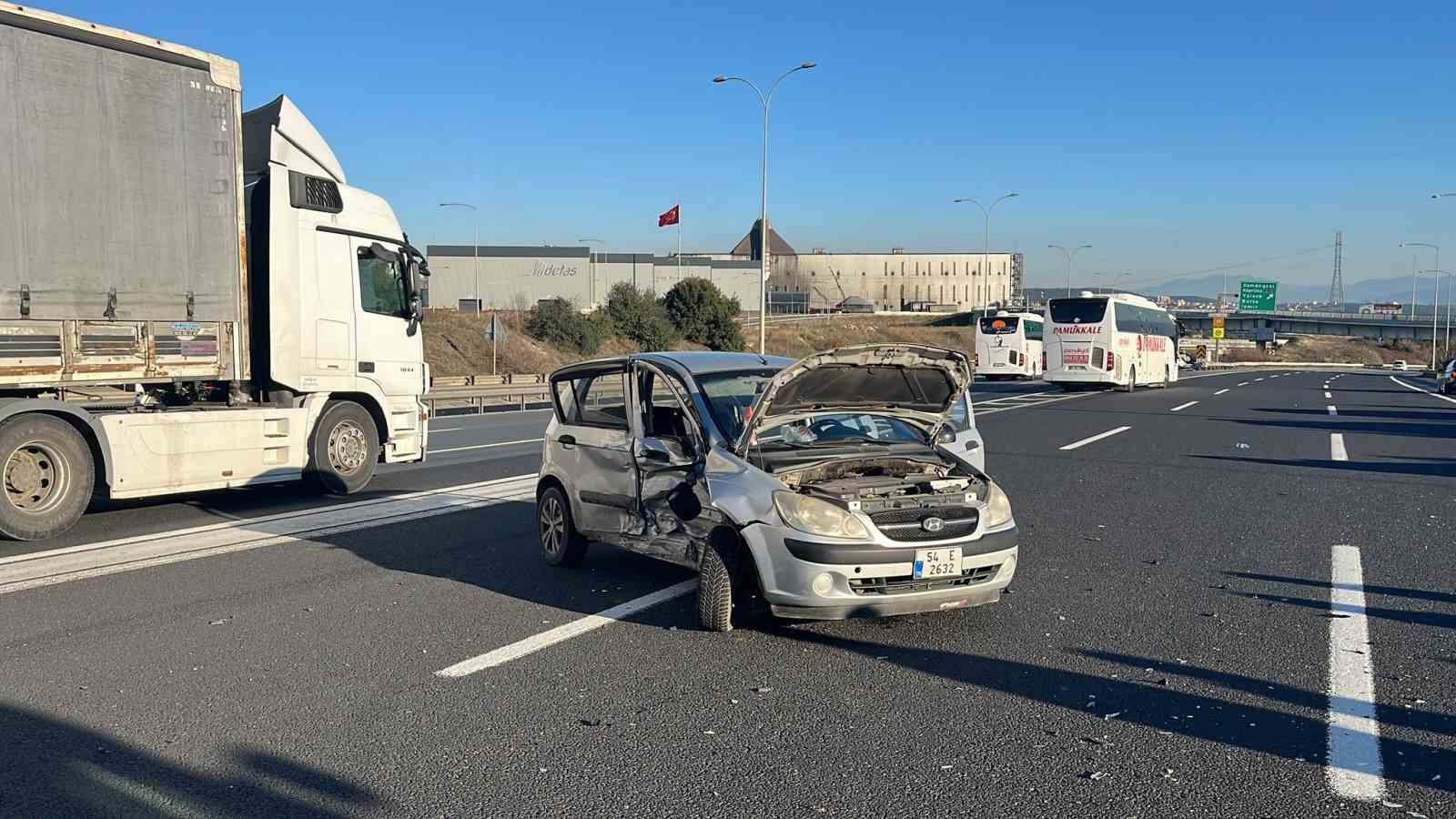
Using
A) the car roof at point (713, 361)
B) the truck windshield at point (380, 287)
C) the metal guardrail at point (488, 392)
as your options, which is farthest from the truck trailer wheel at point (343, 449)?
the metal guardrail at point (488, 392)

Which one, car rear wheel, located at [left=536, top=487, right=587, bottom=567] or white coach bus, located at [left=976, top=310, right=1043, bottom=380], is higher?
white coach bus, located at [left=976, top=310, right=1043, bottom=380]

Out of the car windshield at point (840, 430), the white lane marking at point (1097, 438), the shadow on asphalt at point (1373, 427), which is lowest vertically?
the shadow on asphalt at point (1373, 427)

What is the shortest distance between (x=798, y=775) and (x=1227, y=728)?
1.97m

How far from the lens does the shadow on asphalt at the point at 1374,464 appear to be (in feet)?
47.2

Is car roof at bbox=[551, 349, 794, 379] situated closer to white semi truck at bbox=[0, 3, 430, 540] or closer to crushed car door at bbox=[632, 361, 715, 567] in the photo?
crushed car door at bbox=[632, 361, 715, 567]

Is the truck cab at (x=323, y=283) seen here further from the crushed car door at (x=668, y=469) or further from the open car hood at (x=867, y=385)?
the open car hood at (x=867, y=385)

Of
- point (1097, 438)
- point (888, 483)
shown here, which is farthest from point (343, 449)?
point (1097, 438)

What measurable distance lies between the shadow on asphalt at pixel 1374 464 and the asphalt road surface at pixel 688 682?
457 cm

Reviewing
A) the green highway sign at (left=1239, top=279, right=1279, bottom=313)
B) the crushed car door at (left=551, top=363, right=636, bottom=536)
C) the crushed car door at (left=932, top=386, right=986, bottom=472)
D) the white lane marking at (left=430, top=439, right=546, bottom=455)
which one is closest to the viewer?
the crushed car door at (left=551, top=363, right=636, bottom=536)

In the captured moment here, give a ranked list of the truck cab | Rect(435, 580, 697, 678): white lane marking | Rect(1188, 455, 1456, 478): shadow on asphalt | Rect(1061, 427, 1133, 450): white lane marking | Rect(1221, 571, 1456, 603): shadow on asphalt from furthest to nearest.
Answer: Rect(1061, 427, 1133, 450): white lane marking → Rect(1188, 455, 1456, 478): shadow on asphalt → the truck cab → Rect(1221, 571, 1456, 603): shadow on asphalt → Rect(435, 580, 697, 678): white lane marking

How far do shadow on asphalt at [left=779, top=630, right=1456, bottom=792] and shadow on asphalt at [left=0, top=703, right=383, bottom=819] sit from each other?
2921 millimetres

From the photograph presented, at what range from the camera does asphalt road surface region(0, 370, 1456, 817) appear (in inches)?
170

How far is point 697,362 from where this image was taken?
774 centimetres

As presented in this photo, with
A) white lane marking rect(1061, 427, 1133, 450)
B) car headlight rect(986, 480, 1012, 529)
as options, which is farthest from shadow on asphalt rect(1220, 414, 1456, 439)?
car headlight rect(986, 480, 1012, 529)
